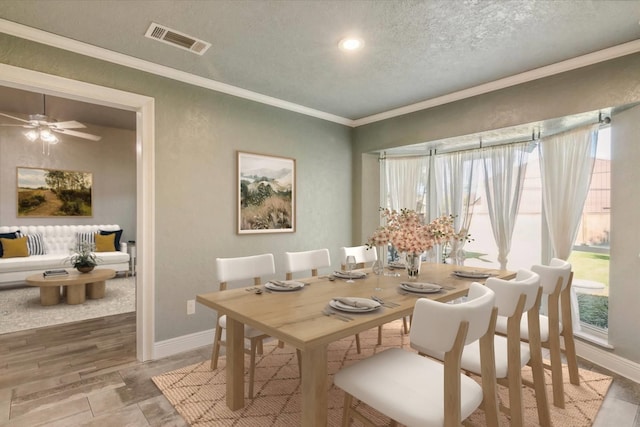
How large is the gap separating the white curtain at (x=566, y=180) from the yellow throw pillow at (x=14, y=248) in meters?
7.36

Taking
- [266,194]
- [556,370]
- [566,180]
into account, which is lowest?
[556,370]

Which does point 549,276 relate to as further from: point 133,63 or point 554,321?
point 133,63

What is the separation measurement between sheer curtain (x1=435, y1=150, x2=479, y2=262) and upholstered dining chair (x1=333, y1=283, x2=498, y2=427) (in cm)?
263

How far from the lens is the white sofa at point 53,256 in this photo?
16.7ft

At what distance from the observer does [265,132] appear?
362cm

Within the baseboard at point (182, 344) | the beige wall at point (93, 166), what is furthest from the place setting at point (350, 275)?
the beige wall at point (93, 166)

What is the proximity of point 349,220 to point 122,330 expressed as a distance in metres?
2.93

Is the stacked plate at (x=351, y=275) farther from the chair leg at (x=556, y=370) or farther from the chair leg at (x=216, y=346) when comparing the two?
the chair leg at (x=556, y=370)

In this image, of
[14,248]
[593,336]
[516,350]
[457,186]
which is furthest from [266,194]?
[14,248]

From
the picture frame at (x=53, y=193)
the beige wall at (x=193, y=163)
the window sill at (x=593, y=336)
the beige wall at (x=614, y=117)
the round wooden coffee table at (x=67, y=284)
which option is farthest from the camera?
the picture frame at (x=53, y=193)

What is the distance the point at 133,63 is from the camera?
106 inches

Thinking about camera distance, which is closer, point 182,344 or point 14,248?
point 182,344

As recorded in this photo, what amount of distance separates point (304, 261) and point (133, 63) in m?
2.17

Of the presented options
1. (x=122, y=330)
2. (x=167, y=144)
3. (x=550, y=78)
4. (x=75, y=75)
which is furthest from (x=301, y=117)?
(x=122, y=330)
